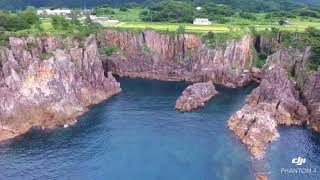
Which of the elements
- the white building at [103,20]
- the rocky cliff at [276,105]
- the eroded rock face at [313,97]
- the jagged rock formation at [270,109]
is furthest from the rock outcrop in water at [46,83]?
the eroded rock face at [313,97]

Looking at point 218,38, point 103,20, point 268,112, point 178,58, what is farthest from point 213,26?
point 268,112

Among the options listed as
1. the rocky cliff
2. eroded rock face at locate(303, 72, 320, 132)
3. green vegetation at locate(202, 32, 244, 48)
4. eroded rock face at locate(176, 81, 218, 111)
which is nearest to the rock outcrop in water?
eroded rock face at locate(176, 81, 218, 111)

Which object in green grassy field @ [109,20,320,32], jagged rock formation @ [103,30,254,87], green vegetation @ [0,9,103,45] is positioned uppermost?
green vegetation @ [0,9,103,45]

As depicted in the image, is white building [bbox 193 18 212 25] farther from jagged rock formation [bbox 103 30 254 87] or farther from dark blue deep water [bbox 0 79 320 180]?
dark blue deep water [bbox 0 79 320 180]

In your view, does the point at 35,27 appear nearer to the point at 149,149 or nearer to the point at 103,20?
the point at 103,20

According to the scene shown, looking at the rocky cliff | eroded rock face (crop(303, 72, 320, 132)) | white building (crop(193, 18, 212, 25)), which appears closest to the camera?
the rocky cliff

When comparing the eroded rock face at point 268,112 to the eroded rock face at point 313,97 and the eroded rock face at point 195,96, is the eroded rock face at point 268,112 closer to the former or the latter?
the eroded rock face at point 313,97

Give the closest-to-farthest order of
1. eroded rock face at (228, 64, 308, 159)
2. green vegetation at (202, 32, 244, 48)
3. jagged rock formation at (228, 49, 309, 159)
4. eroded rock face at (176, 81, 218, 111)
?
eroded rock face at (228, 64, 308, 159)
jagged rock formation at (228, 49, 309, 159)
eroded rock face at (176, 81, 218, 111)
green vegetation at (202, 32, 244, 48)
